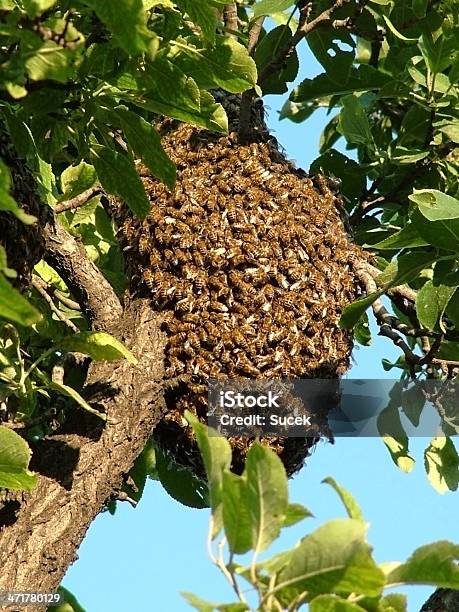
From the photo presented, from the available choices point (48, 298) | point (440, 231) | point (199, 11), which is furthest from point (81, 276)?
point (199, 11)

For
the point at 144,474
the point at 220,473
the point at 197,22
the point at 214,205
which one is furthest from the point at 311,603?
the point at 144,474

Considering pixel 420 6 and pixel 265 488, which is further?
pixel 420 6

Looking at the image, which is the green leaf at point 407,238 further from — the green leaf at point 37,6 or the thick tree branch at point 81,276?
the green leaf at point 37,6

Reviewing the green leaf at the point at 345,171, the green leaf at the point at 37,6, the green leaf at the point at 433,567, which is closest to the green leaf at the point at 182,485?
the green leaf at the point at 345,171

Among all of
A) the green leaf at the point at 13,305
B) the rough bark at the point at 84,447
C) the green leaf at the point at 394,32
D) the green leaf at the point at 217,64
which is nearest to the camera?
the green leaf at the point at 13,305

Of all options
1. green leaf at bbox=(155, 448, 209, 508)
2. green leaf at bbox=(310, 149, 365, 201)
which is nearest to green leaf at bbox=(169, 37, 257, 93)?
green leaf at bbox=(310, 149, 365, 201)

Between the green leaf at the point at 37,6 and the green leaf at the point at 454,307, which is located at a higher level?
the green leaf at the point at 454,307

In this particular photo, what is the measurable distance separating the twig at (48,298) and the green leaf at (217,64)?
65cm

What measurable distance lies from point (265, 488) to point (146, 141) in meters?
0.84

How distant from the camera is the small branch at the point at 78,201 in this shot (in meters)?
2.10

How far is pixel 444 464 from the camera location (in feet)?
8.57

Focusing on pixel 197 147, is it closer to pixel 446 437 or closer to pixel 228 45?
pixel 228 45

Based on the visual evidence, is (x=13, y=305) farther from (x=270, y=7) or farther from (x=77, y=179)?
(x=270, y=7)

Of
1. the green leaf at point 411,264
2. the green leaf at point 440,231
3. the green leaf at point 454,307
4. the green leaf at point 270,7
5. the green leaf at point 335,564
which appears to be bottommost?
the green leaf at point 335,564
